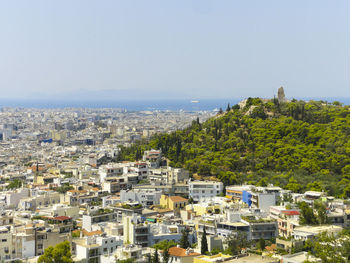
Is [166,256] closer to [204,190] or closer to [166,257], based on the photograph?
[166,257]

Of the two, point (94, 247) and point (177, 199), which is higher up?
point (94, 247)

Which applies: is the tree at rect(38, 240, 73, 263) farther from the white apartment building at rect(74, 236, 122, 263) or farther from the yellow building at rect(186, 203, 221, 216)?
the yellow building at rect(186, 203, 221, 216)

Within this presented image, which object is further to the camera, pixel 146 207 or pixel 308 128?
pixel 308 128

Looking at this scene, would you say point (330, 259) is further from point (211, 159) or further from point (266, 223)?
point (211, 159)

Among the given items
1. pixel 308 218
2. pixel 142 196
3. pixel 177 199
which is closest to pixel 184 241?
pixel 308 218

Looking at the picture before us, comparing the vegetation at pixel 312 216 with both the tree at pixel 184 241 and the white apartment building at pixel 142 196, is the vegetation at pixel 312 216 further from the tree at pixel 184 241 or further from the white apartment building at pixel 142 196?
the white apartment building at pixel 142 196

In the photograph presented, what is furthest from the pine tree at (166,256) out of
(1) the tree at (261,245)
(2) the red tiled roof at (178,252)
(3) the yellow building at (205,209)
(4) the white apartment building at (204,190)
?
(4) the white apartment building at (204,190)

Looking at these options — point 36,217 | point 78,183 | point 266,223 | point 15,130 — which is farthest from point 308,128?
point 15,130
